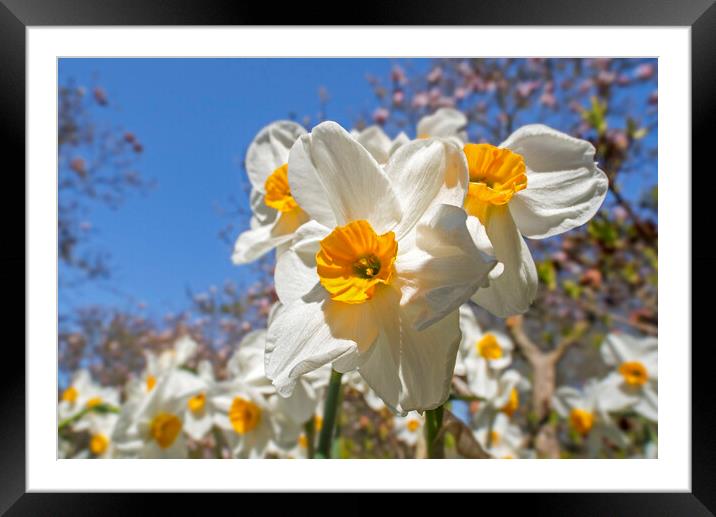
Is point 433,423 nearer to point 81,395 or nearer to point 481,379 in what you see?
point 481,379

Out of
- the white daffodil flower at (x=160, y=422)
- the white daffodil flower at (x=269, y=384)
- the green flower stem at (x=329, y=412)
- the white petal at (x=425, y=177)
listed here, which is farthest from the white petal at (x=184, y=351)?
the white petal at (x=425, y=177)

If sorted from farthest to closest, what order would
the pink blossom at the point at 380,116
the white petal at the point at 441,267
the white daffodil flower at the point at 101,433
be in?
the pink blossom at the point at 380,116 < the white daffodil flower at the point at 101,433 < the white petal at the point at 441,267

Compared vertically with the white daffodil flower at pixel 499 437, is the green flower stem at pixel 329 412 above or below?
above

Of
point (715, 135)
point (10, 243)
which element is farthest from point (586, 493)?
point (10, 243)

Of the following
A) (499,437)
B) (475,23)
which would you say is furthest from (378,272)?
(499,437)

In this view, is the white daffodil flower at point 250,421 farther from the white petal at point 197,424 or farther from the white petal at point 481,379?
the white petal at point 481,379

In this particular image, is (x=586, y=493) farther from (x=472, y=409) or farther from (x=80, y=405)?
(x=80, y=405)
